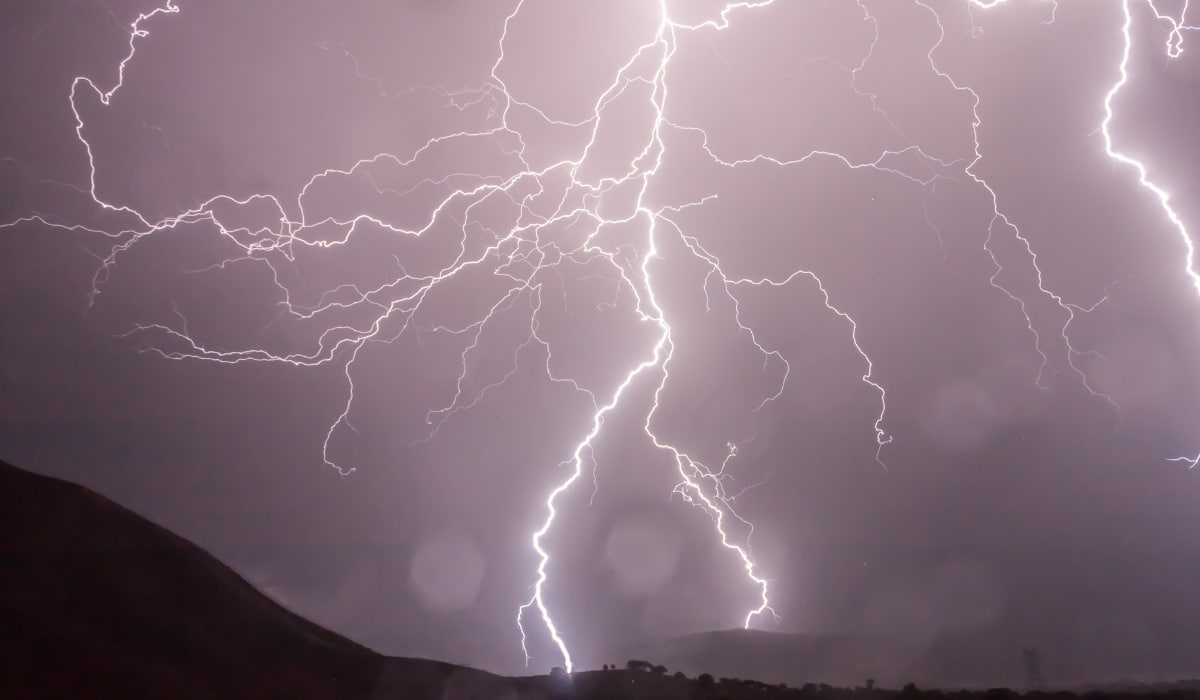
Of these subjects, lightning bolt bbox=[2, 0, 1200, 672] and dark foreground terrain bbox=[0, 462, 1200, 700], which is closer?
dark foreground terrain bbox=[0, 462, 1200, 700]

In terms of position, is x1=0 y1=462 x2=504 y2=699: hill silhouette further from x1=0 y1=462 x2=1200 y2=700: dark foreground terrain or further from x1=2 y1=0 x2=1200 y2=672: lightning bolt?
x1=2 y1=0 x2=1200 y2=672: lightning bolt

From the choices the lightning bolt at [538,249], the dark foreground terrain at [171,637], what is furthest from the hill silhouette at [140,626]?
the lightning bolt at [538,249]

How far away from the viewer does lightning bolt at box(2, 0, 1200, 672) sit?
4.09 m

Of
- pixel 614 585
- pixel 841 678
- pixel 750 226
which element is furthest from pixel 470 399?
pixel 841 678

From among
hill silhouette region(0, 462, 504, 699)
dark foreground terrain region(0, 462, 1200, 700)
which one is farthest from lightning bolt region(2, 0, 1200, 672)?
hill silhouette region(0, 462, 504, 699)

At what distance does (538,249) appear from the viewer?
4.25m

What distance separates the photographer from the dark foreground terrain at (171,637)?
11.4ft

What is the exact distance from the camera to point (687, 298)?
4.24 meters

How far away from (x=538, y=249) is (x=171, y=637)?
9.70ft

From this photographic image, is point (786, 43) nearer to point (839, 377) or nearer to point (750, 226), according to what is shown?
point (750, 226)

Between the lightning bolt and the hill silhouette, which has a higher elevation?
the lightning bolt

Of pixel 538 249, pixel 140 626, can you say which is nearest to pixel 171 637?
pixel 140 626

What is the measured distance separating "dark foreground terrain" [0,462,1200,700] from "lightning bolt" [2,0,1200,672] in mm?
517

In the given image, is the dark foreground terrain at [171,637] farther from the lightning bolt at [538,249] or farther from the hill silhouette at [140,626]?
the lightning bolt at [538,249]
